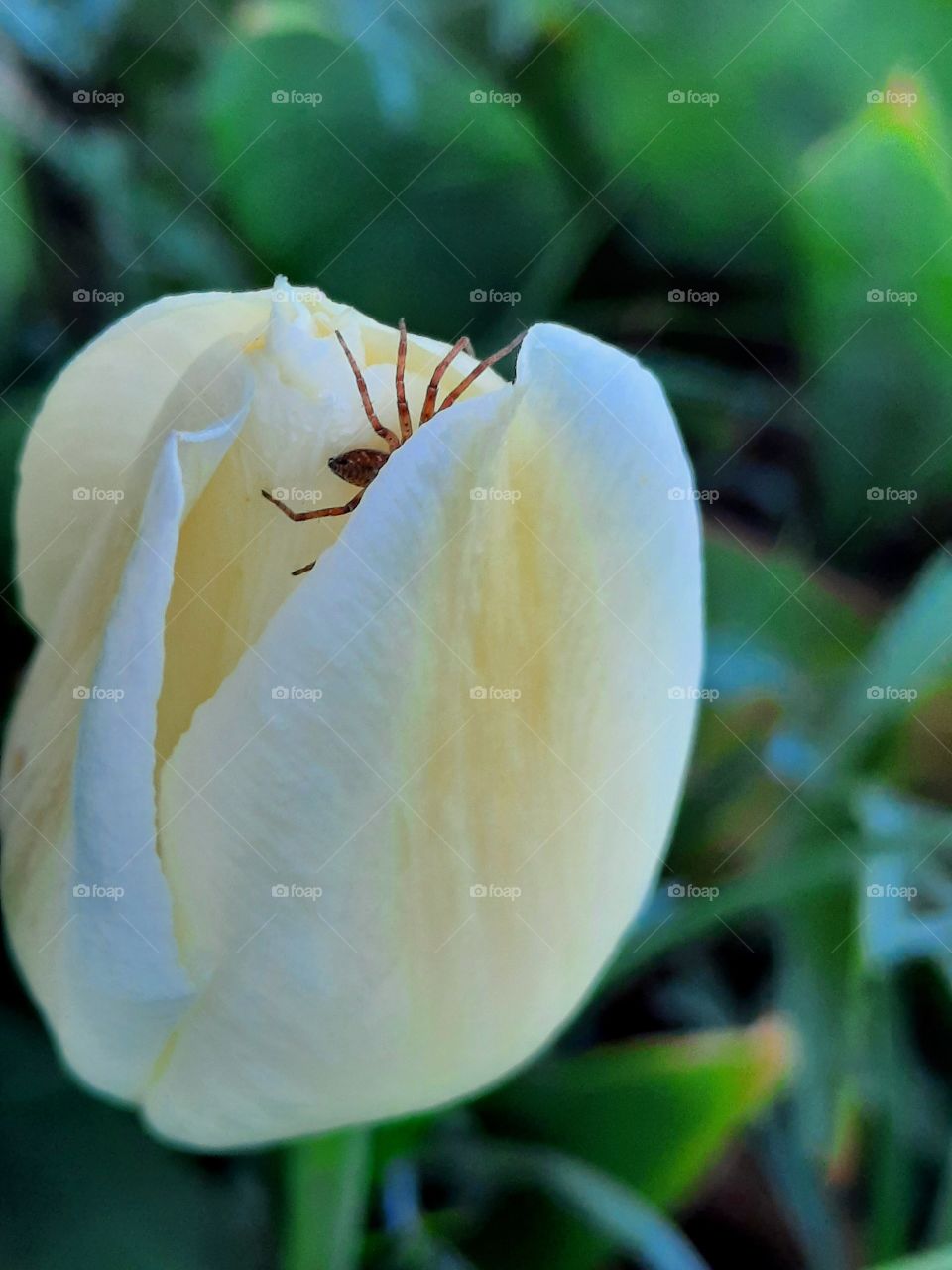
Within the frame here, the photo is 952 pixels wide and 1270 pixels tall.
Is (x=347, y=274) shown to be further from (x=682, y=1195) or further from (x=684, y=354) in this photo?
(x=682, y=1195)

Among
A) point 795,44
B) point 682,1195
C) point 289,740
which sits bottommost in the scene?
point 682,1195

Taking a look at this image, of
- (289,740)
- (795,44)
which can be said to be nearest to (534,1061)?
(289,740)

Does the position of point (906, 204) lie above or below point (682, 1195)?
above
